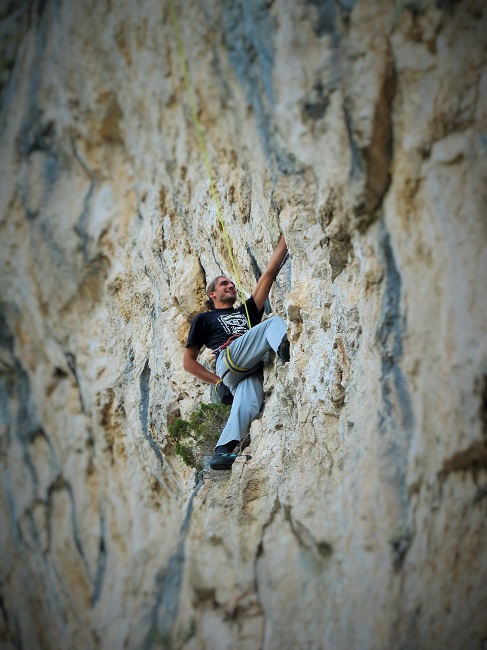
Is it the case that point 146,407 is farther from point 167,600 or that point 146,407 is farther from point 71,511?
point 167,600

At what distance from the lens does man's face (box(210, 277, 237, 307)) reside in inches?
367

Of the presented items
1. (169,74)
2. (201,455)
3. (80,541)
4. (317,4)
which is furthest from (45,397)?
(201,455)

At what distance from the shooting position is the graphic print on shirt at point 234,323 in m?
8.99

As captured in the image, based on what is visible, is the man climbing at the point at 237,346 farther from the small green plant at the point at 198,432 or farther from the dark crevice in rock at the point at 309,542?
the dark crevice in rock at the point at 309,542

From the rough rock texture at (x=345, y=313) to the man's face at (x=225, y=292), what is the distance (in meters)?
2.73

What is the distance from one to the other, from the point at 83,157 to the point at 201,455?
16.2ft

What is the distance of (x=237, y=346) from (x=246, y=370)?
386 mm

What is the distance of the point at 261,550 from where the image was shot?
→ 5574 millimetres

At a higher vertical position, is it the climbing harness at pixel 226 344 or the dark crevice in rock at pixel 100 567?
the climbing harness at pixel 226 344

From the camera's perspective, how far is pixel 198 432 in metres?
9.70

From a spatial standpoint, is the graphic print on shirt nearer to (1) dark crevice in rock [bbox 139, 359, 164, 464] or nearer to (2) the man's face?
(2) the man's face

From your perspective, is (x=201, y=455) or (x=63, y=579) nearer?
(x=63, y=579)

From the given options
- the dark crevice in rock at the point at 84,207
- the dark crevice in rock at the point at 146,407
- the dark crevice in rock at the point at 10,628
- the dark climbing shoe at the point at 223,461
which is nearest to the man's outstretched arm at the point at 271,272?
the dark climbing shoe at the point at 223,461

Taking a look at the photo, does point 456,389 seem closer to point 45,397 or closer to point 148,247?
point 45,397
